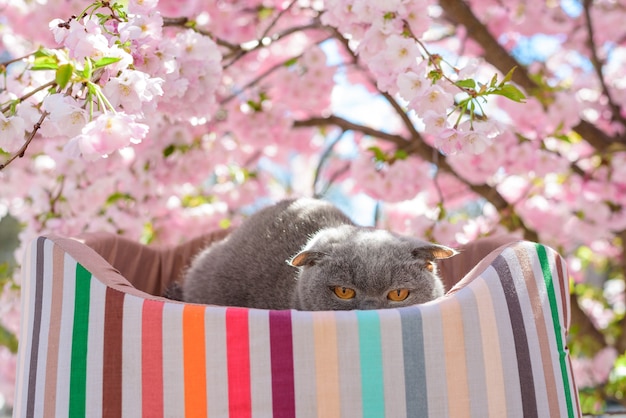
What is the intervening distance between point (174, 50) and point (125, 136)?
0.41 m

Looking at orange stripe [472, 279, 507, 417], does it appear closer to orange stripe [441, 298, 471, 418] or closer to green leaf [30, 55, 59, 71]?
orange stripe [441, 298, 471, 418]

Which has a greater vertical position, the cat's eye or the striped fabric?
the cat's eye

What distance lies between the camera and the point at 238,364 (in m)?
1.03

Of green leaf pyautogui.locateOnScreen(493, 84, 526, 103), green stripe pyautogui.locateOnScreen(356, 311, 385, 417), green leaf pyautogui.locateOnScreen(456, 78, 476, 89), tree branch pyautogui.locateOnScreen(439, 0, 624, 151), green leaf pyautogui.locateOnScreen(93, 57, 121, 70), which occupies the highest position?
tree branch pyautogui.locateOnScreen(439, 0, 624, 151)

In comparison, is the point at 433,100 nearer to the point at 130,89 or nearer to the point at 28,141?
the point at 130,89

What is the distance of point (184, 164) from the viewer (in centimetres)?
243

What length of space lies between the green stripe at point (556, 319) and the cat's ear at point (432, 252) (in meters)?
0.18

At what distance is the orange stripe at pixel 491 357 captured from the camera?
107cm

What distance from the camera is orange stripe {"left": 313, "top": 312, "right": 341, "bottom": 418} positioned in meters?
1.02

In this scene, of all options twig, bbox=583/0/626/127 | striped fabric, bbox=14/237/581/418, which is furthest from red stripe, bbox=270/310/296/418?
twig, bbox=583/0/626/127

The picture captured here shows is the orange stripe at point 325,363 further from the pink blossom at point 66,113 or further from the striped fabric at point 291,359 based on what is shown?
the pink blossom at point 66,113

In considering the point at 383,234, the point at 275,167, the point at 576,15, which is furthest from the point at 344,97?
the point at 383,234

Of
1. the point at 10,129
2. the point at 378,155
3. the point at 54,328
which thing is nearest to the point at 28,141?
the point at 10,129

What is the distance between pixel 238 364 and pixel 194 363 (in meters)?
0.07
